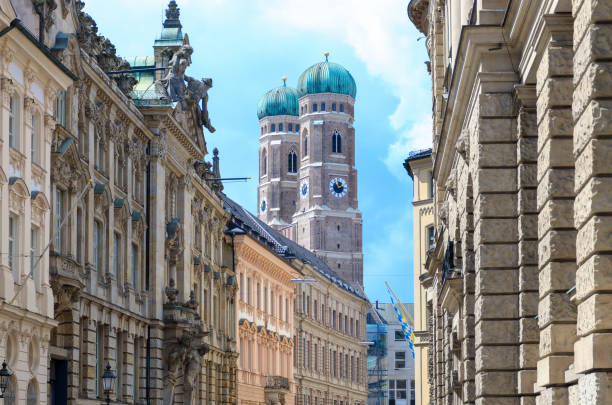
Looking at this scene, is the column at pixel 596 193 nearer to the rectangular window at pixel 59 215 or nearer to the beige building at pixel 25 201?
the beige building at pixel 25 201

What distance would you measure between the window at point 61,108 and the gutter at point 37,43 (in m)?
2.25

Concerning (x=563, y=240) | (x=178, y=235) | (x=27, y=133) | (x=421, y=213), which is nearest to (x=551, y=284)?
(x=563, y=240)

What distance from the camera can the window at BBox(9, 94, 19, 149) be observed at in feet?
116

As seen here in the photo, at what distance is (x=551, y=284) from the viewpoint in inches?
690

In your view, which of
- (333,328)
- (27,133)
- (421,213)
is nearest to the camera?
(27,133)

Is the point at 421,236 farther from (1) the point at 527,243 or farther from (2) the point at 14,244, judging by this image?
(1) the point at 527,243

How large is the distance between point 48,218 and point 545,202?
74.9 feet

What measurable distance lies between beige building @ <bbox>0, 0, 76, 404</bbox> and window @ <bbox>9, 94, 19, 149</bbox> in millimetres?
25

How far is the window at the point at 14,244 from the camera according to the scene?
35.3 meters

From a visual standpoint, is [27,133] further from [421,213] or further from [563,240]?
[421,213]

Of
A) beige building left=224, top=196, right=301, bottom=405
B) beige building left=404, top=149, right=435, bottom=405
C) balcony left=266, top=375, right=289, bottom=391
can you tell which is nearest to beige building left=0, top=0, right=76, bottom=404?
beige building left=404, top=149, right=435, bottom=405

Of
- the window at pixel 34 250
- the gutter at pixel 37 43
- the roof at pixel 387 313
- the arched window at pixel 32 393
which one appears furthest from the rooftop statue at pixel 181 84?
the roof at pixel 387 313

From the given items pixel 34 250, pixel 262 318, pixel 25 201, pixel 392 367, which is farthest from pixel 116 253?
pixel 392 367

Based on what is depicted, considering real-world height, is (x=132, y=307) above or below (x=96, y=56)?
below
